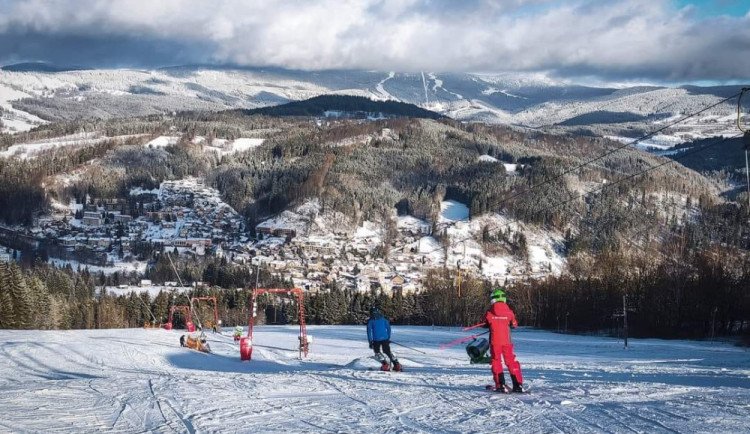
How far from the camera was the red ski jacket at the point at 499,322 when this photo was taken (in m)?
11.0

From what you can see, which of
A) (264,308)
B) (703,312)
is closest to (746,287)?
(703,312)

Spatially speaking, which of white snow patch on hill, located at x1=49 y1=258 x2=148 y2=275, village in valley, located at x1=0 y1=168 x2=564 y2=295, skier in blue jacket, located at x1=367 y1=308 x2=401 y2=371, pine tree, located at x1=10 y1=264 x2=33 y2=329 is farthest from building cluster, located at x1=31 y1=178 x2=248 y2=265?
skier in blue jacket, located at x1=367 y1=308 x2=401 y2=371

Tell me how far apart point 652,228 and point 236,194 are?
98502 millimetres

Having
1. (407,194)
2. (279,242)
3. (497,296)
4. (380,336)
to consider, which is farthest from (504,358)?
(407,194)

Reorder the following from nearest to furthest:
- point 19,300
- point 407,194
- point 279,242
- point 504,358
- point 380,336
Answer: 1. point 504,358
2. point 380,336
3. point 19,300
4. point 279,242
5. point 407,194

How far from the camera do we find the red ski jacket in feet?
36.2

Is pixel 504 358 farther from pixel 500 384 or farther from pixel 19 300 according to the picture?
pixel 19 300

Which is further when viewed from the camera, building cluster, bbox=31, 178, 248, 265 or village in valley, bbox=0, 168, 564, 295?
building cluster, bbox=31, 178, 248, 265

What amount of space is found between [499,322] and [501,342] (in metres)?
0.34

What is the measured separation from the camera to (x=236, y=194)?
169 metres

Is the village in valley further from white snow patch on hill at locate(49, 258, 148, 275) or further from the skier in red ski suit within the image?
the skier in red ski suit

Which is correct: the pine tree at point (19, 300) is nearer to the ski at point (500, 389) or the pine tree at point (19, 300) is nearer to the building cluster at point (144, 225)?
the ski at point (500, 389)

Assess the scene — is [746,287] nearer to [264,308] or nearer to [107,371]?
[107,371]

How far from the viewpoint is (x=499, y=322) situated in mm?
11055
